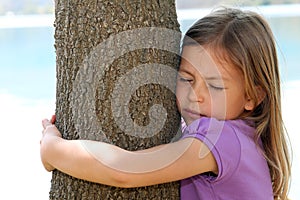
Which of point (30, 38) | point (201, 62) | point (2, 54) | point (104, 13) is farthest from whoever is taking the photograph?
point (30, 38)

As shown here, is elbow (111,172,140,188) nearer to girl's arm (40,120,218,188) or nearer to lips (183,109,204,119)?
girl's arm (40,120,218,188)

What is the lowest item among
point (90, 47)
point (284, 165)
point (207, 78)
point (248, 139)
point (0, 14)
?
point (0, 14)

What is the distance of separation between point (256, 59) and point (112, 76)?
0.38 m

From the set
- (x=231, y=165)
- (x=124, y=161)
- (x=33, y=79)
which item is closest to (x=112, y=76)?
(x=124, y=161)

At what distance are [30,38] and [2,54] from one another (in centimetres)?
111

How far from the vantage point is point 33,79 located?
23.9 feet

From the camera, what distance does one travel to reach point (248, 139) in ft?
4.55

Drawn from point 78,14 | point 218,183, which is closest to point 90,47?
point 78,14

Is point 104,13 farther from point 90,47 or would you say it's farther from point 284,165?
point 284,165

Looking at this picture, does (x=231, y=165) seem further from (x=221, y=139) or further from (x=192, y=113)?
(x=192, y=113)

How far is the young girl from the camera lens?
1277 mm

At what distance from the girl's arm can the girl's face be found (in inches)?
6.6

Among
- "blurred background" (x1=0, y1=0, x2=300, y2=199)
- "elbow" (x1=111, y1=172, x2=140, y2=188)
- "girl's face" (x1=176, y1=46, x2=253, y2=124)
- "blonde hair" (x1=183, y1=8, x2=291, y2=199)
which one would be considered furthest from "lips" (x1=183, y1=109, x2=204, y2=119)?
"blurred background" (x1=0, y1=0, x2=300, y2=199)

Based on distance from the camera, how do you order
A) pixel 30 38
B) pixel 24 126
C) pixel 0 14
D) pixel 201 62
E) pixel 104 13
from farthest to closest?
pixel 0 14 → pixel 30 38 → pixel 24 126 → pixel 201 62 → pixel 104 13
